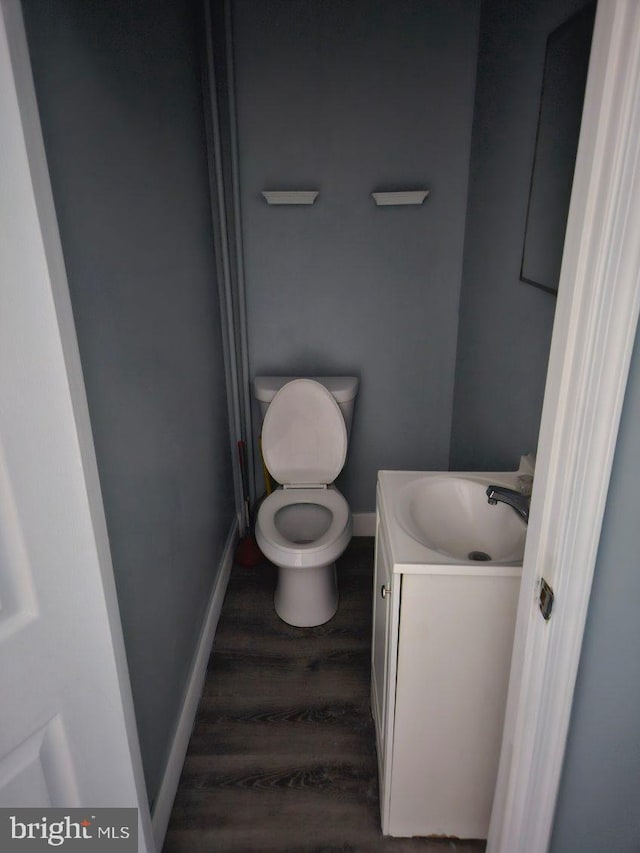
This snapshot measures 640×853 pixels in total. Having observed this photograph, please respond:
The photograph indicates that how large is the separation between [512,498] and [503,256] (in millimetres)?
900

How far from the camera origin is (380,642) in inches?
63.0

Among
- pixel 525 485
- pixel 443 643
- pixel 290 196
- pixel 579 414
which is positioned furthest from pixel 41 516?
pixel 290 196

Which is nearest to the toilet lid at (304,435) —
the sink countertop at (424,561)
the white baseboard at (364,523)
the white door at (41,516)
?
the white baseboard at (364,523)

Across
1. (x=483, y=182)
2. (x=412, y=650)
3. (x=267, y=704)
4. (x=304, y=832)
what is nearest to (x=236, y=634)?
(x=267, y=704)

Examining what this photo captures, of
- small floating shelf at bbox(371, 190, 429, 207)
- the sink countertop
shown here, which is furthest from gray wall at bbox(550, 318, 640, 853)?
small floating shelf at bbox(371, 190, 429, 207)

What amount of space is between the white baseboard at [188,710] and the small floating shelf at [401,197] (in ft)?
5.32

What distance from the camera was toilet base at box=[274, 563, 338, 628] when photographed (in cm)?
218

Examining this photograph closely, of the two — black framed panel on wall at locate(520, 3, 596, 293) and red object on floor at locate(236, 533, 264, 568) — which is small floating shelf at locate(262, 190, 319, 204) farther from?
red object on floor at locate(236, 533, 264, 568)

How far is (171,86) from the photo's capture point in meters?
1.71

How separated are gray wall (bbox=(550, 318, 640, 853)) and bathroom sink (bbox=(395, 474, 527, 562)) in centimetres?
53

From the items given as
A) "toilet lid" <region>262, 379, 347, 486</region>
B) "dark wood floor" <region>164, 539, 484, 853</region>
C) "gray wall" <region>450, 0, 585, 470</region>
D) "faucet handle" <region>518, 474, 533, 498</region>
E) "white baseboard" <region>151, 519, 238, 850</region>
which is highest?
"gray wall" <region>450, 0, 585, 470</region>

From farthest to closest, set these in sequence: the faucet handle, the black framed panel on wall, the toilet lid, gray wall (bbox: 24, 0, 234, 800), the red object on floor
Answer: the red object on floor
the toilet lid
the faucet handle
the black framed panel on wall
gray wall (bbox: 24, 0, 234, 800)

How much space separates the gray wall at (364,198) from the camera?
218 centimetres

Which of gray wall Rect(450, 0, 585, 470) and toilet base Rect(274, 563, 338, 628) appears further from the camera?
toilet base Rect(274, 563, 338, 628)
